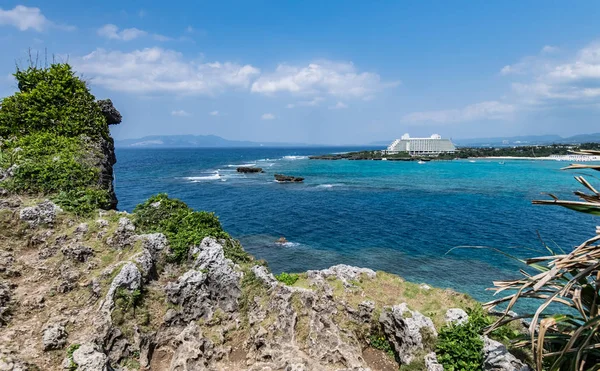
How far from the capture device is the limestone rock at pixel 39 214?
15.4 meters

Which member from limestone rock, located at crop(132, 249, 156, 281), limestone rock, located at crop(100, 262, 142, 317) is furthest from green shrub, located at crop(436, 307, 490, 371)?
limestone rock, located at crop(132, 249, 156, 281)

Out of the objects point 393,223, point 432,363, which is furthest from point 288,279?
point 393,223

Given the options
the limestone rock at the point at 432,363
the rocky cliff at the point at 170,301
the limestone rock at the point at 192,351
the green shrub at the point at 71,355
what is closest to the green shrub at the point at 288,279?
the rocky cliff at the point at 170,301

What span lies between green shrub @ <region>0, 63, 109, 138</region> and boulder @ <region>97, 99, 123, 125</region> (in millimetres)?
1735

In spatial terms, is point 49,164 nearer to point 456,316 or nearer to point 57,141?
point 57,141

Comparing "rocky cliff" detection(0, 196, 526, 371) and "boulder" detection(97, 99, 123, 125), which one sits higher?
"boulder" detection(97, 99, 123, 125)

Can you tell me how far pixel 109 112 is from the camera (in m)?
25.5

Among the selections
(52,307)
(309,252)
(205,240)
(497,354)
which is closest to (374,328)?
(497,354)

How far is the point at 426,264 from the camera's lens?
30016 millimetres

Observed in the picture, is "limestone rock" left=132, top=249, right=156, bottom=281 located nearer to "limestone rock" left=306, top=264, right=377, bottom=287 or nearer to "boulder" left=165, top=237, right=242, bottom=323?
"boulder" left=165, top=237, right=242, bottom=323

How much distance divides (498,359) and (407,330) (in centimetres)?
296

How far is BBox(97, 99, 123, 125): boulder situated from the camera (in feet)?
82.2

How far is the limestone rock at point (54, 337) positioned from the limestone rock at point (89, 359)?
0.79m

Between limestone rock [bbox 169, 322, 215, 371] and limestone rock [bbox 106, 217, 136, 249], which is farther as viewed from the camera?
limestone rock [bbox 106, 217, 136, 249]
